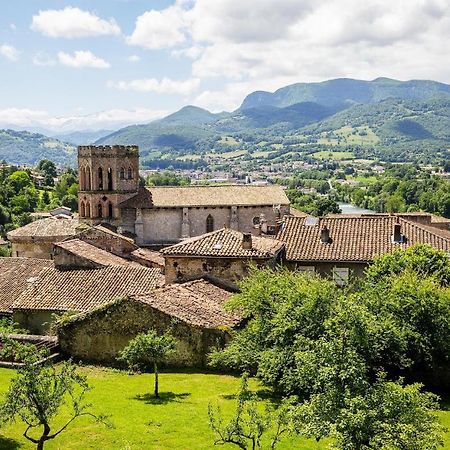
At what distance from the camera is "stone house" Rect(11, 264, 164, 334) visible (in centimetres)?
3406

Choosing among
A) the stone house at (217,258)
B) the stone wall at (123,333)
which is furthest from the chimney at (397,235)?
the stone wall at (123,333)

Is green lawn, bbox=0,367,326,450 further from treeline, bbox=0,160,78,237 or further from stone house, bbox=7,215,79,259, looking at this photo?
treeline, bbox=0,160,78,237

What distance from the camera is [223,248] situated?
35.2 metres

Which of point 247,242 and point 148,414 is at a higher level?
point 247,242

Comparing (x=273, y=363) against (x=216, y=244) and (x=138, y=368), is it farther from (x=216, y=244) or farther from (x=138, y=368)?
(x=216, y=244)

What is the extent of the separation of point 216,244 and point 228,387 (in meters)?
11.6

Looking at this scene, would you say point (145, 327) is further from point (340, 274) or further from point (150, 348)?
point (340, 274)

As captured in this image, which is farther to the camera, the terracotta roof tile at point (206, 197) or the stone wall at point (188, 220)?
the terracotta roof tile at point (206, 197)

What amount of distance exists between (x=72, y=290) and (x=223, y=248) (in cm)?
884

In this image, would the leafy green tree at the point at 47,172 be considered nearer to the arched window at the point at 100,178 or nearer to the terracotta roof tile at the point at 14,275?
the arched window at the point at 100,178

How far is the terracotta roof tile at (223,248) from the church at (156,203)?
27248 millimetres

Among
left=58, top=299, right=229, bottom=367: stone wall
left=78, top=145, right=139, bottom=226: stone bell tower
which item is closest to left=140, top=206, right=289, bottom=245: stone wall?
left=78, top=145, right=139, bottom=226: stone bell tower

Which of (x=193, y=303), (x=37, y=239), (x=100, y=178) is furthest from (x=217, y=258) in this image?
(x=100, y=178)

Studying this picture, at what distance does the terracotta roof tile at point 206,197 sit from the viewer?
216 ft
